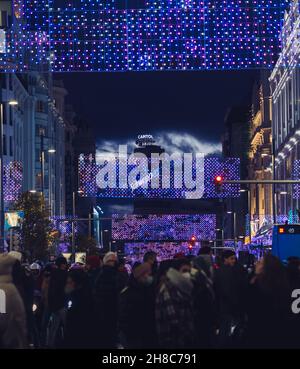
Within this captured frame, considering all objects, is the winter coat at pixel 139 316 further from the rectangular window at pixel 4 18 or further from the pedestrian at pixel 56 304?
the rectangular window at pixel 4 18

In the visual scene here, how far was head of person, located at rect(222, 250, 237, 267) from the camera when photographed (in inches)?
847

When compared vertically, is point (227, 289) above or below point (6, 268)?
below

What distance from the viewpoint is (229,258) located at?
22078 millimetres

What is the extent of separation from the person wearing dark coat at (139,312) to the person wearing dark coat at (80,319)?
2.40 ft

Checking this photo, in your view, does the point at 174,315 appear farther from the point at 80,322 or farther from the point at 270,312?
the point at 80,322

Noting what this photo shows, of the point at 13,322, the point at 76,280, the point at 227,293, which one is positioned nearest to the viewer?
the point at 13,322

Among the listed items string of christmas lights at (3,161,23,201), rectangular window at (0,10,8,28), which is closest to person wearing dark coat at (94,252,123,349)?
string of christmas lights at (3,161,23,201)

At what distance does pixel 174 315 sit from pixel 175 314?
0.07ft

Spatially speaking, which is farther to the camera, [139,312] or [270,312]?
[139,312]

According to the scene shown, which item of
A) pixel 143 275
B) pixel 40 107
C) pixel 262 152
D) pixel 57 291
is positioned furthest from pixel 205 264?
pixel 262 152

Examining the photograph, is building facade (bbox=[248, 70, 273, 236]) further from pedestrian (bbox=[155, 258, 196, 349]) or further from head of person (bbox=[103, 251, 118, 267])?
pedestrian (bbox=[155, 258, 196, 349])

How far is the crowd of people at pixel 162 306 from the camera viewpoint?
14797mm

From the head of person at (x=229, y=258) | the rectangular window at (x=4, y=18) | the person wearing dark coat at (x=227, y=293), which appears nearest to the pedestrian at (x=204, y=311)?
the person wearing dark coat at (x=227, y=293)
